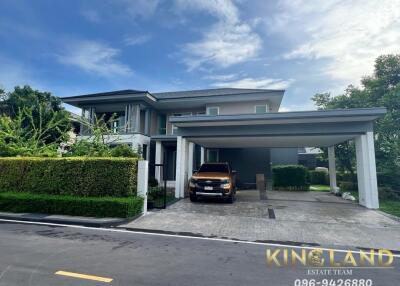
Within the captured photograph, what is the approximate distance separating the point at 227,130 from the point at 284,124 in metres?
2.93

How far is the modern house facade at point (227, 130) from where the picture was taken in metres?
11.1

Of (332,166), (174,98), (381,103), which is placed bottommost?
(332,166)

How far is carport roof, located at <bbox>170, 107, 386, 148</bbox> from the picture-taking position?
1060 cm

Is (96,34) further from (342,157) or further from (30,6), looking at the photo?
(342,157)

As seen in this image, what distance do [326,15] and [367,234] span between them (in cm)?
785

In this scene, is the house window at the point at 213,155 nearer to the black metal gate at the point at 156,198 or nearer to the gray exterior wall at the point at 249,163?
the gray exterior wall at the point at 249,163

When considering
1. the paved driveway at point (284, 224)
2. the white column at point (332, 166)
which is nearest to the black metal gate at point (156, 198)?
the paved driveway at point (284, 224)

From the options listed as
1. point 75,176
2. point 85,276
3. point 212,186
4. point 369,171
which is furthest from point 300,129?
point 85,276

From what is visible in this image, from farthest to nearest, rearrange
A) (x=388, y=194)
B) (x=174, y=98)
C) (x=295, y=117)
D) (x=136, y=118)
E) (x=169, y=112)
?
1. (x=169, y=112)
2. (x=174, y=98)
3. (x=136, y=118)
4. (x=388, y=194)
5. (x=295, y=117)

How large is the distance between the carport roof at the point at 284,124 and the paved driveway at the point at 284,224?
3.63 metres

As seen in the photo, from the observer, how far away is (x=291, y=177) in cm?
1870

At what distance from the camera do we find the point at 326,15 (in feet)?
29.6

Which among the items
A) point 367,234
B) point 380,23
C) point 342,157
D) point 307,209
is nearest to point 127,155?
point 307,209

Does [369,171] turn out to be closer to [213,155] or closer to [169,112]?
[213,155]
